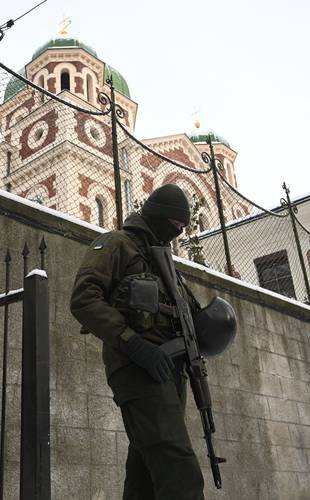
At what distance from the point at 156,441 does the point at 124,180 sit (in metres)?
9.69

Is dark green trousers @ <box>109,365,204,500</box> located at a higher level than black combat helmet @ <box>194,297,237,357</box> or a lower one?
lower

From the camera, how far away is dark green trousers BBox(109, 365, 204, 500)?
2.80 meters

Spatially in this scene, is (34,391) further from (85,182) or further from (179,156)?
(179,156)

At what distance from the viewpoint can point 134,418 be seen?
2979 millimetres

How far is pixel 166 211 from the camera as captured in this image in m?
3.49

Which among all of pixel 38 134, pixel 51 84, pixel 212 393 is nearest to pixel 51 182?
pixel 212 393

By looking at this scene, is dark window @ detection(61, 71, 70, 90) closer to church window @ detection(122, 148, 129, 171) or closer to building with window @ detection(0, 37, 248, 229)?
building with window @ detection(0, 37, 248, 229)

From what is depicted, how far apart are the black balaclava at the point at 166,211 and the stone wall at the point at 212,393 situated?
205 cm

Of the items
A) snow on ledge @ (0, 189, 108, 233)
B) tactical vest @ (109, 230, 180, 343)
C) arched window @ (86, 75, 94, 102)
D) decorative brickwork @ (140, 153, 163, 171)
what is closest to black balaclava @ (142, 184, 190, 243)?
tactical vest @ (109, 230, 180, 343)

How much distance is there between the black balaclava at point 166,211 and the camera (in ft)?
11.5

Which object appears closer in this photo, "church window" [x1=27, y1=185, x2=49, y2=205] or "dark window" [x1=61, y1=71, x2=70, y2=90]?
"church window" [x1=27, y1=185, x2=49, y2=205]

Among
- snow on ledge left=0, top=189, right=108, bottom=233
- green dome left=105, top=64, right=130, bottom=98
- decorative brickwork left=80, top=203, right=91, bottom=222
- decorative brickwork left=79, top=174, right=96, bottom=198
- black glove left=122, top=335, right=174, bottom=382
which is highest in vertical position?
green dome left=105, top=64, right=130, bottom=98

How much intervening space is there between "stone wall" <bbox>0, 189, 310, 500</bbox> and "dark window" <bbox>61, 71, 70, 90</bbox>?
30584 mm

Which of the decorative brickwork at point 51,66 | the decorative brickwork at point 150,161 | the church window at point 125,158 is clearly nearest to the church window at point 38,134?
the decorative brickwork at point 51,66
